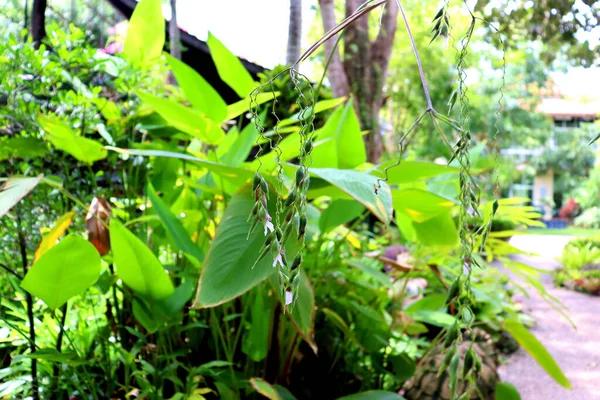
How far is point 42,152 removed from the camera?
2.96 feet

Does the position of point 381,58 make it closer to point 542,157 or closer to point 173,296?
point 173,296

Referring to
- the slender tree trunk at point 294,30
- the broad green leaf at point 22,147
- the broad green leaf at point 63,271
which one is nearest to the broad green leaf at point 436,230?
the broad green leaf at point 63,271

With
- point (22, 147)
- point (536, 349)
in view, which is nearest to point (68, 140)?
point (22, 147)

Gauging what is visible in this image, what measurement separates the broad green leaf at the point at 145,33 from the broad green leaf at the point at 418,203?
603 mm

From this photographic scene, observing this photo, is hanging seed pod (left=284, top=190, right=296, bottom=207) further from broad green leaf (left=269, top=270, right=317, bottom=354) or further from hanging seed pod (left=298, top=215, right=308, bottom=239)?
broad green leaf (left=269, top=270, right=317, bottom=354)

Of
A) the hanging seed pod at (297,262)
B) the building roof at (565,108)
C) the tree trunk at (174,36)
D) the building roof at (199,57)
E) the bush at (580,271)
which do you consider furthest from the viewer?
the building roof at (565,108)

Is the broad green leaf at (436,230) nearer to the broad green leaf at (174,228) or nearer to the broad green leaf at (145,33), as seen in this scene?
the broad green leaf at (174,228)

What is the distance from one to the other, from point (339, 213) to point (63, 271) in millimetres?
487

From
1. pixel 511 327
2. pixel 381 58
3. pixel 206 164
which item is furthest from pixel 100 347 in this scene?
pixel 381 58

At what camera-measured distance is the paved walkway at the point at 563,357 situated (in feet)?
5.85

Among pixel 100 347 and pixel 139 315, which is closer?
pixel 139 315

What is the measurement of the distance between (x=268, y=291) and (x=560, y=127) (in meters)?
20.1

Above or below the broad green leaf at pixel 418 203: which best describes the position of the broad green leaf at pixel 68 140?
above

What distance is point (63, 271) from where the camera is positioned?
2.21 feet
